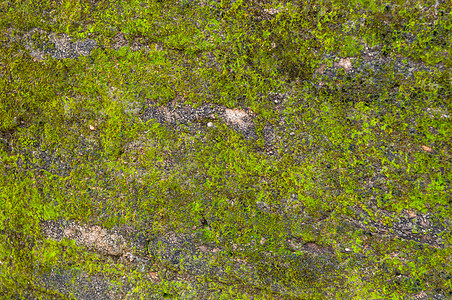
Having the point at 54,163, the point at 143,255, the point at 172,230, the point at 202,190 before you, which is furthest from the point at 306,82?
the point at 54,163

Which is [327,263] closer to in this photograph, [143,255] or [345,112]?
[345,112]

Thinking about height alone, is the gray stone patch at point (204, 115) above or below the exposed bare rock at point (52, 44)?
below

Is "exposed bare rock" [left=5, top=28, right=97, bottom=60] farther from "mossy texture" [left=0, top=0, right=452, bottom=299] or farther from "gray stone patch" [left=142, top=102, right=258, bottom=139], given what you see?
"gray stone patch" [left=142, top=102, right=258, bottom=139]

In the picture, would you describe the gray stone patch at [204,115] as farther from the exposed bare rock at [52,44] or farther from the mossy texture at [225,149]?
the exposed bare rock at [52,44]

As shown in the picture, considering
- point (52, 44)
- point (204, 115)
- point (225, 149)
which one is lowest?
point (225, 149)

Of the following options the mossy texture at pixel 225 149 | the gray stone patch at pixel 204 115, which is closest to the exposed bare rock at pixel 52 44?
the mossy texture at pixel 225 149

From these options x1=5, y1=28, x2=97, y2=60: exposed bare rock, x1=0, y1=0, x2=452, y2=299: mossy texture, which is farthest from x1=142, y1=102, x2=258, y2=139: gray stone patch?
x1=5, y1=28, x2=97, y2=60: exposed bare rock

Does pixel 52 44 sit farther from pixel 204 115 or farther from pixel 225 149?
pixel 225 149

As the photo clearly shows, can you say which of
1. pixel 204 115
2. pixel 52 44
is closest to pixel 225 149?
pixel 204 115

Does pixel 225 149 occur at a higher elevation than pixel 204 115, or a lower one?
lower
